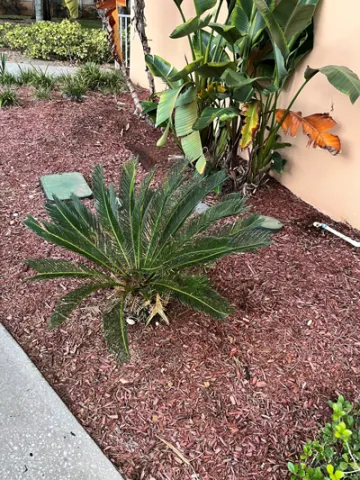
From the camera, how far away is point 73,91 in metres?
6.22

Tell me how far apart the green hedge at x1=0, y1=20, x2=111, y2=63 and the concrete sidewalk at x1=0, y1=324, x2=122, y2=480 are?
30.8 ft

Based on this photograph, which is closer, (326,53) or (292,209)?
(326,53)

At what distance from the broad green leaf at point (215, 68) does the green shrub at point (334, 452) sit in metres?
2.61

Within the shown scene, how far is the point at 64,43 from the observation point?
9.86m

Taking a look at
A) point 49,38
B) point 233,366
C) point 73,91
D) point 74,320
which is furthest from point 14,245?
Result: point 49,38

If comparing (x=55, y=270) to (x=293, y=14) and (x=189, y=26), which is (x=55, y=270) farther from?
(x=293, y=14)

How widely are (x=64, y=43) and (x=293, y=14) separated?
8.35 metres

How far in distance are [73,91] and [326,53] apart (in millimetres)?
4014

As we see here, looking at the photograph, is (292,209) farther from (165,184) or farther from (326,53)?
(165,184)

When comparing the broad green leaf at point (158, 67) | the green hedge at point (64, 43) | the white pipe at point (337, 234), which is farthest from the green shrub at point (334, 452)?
the green hedge at point (64, 43)

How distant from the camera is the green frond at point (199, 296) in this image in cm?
221

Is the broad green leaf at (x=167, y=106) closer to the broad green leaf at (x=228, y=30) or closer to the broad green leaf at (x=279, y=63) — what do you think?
the broad green leaf at (x=228, y=30)

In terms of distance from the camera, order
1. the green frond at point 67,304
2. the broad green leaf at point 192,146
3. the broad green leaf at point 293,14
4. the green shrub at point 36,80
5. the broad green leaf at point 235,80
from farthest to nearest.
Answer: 1. the green shrub at point 36,80
2. the broad green leaf at point 192,146
3. the broad green leaf at point 235,80
4. the broad green leaf at point 293,14
5. the green frond at point 67,304

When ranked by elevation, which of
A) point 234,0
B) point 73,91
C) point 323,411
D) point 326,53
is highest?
point 234,0
